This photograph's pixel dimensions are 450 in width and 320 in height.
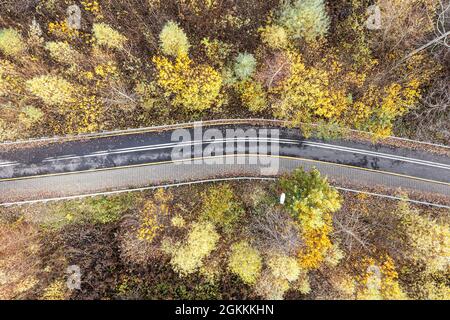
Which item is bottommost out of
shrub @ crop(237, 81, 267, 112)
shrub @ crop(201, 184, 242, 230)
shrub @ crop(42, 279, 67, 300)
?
shrub @ crop(42, 279, 67, 300)

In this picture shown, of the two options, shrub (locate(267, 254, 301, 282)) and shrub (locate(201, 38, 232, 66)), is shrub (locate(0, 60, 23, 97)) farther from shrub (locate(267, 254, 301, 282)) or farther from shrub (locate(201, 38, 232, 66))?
shrub (locate(267, 254, 301, 282))

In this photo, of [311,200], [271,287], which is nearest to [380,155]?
[311,200]

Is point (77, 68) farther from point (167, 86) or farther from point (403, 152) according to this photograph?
point (403, 152)

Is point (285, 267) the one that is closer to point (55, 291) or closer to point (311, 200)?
point (311, 200)

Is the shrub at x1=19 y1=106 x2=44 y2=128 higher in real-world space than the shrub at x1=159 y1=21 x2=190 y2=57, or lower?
lower

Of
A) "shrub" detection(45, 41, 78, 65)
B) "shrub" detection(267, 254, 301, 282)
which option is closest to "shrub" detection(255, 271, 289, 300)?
"shrub" detection(267, 254, 301, 282)

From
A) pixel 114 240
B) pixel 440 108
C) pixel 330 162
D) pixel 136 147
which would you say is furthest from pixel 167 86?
pixel 440 108
